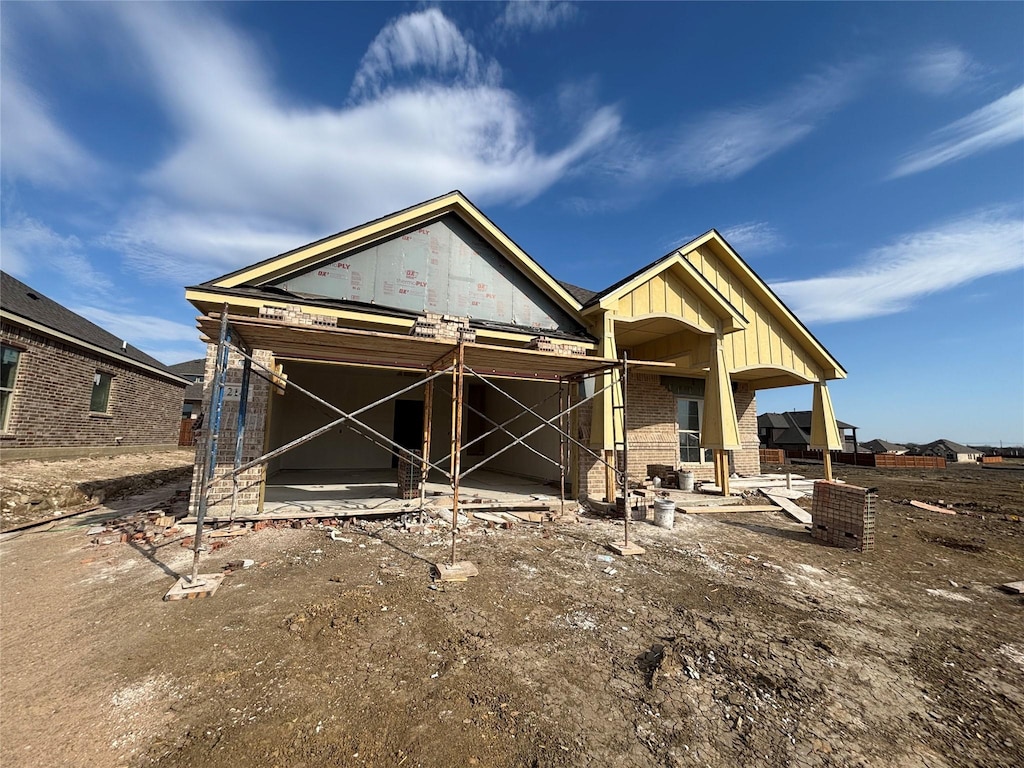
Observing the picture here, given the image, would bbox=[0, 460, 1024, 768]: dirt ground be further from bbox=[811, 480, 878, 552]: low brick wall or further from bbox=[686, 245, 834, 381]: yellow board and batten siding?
bbox=[686, 245, 834, 381]: yellow board and batten siding

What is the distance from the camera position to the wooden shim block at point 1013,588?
4.92m

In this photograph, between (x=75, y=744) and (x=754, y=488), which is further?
(x=754, y=488)

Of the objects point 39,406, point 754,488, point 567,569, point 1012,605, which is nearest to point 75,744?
point 567,569

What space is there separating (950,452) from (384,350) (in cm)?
5133

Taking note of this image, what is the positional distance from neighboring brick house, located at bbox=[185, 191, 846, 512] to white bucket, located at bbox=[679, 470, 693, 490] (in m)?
0.79

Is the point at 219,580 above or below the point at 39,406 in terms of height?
below

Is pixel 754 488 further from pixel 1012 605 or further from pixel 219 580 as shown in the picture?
pixel 219 580

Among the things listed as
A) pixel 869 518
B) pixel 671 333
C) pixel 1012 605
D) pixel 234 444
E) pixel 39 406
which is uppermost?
pixel 671 333

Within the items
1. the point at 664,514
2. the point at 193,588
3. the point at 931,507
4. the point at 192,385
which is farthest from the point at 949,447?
the point at 192,385

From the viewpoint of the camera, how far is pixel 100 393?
13906 mm

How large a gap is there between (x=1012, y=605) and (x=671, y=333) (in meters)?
7.98

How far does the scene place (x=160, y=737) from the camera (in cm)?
233

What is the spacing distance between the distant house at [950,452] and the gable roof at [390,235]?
43530 millimetres

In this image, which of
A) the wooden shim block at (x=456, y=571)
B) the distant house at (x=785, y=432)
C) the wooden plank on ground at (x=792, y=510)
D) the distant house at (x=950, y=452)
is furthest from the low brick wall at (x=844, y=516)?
the distant house at (x=950, y=452)
